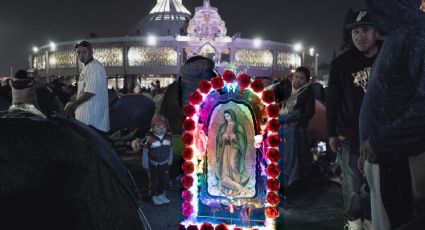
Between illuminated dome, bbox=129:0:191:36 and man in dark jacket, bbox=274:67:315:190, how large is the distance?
65.9 m

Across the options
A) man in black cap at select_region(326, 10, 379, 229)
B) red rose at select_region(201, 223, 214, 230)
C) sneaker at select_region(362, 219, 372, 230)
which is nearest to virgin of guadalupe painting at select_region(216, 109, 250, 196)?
red rose at select_region(201, 223, 214, 230)

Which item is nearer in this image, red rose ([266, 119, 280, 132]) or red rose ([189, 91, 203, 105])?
red rose ([266, 119, 280, 132])

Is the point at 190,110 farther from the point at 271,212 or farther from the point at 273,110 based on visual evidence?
the point at 271,212

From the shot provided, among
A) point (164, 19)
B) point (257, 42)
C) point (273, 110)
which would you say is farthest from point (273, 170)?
point (164, 19)

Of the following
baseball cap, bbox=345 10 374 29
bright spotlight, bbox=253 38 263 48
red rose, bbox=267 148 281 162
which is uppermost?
bright spotlight, bbox=253 38 263 48

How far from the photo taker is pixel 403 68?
2541 millimetres

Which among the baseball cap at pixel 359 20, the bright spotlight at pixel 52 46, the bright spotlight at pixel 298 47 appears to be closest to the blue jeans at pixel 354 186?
the baseball cap at pixel 359 20

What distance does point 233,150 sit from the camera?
4.25 m

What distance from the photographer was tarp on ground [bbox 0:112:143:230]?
2420 mm

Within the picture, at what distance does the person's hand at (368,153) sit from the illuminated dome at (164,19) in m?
69.7

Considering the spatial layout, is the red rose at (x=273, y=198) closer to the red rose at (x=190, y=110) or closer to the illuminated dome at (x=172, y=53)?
the red rose at (x=190, y=110)

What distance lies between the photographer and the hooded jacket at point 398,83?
2.50 m

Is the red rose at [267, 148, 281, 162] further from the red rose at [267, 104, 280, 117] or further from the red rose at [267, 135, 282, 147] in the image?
the red rose at [267, 104, 280, 117]

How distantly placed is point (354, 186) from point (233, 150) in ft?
4.59
